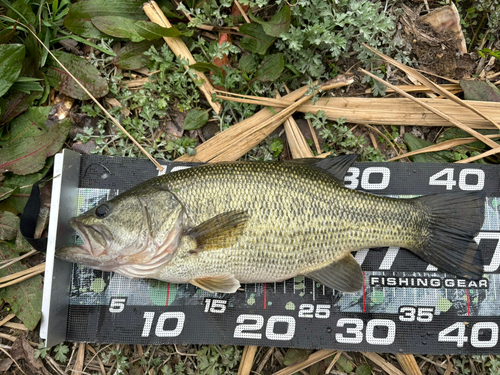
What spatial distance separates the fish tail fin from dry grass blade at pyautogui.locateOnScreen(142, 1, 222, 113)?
2222 millimetres

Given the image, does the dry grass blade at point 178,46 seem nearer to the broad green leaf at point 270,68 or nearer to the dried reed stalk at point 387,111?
the broad green leaf at point 270,68

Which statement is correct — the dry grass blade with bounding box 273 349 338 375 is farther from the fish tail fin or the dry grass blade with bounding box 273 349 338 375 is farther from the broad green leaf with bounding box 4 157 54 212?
the broad green leaf with bounding box 4 157 54 212

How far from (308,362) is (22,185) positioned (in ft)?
10.8

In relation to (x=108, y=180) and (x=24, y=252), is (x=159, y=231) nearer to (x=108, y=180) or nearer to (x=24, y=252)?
(x=108, y=180)

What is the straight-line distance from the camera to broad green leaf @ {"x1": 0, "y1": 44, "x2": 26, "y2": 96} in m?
3.21

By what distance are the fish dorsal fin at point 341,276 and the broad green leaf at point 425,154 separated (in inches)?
53.7

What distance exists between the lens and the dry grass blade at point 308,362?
10.4 feet

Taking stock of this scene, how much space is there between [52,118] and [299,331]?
3.27m

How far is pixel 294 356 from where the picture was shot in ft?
10.5

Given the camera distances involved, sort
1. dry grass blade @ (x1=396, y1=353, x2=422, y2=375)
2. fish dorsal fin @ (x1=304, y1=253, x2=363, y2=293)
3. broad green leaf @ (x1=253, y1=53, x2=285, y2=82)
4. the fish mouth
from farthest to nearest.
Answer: broad green leaf @ (x1=253, y1=53, x2=285, y2=82) → dry grass blade @ (x1=396, y1=353, x2=422, y2=375) → fish dorsal fin @ (x1=304, y1=253, x2=363, y2=293) → the fish mouth

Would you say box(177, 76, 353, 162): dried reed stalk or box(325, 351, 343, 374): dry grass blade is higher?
box(177, 76, 353, 162): dried reed stalk

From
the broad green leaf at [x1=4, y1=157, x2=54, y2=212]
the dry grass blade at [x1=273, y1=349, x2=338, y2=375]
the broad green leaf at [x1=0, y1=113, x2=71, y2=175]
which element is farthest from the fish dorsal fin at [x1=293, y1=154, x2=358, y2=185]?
the broad green leaf at [x1=4, y1=157, x2=54, y2=212]

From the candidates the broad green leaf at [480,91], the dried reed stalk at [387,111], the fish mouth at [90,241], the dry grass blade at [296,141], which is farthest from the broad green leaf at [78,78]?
the broad green leaf at [480,91]

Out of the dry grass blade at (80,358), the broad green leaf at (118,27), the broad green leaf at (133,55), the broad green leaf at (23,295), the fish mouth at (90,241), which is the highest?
the broad green leaf at (118,27)
